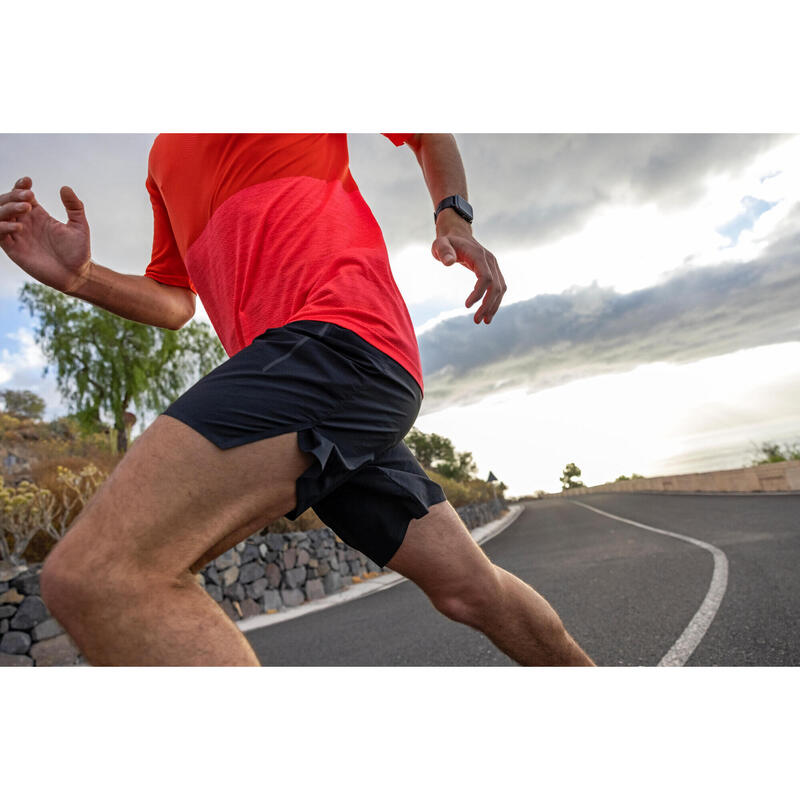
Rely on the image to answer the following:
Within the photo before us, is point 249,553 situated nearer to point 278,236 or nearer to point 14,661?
point 14,661

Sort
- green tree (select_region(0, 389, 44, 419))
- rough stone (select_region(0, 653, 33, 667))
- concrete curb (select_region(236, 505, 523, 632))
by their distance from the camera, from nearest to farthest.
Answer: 1. rough stone (select_region(0, 653, 33, 667))
2. concrete curb (select_region(236, 505, 523, 632))
3. green tree (select_region(0, 389, 44, 419))

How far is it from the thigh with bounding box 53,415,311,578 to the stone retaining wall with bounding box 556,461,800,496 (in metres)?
5.16

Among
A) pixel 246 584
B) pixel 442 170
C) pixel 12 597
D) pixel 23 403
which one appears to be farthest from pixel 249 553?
pixel 23 403

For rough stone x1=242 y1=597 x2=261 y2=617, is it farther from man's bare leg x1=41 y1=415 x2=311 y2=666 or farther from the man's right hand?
man's bare leg x1=41 y1=415 x2=311 y2=666

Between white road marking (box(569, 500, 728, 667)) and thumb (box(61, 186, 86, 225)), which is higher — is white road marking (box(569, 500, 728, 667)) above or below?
below

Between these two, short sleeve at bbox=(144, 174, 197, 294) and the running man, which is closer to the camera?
the running man

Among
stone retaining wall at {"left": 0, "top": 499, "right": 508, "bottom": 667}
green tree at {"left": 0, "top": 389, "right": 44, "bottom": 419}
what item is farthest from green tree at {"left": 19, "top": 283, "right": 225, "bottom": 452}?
stone retaining wall at {"left": 0, "top": 499, "right": 508, "bottom": 667}

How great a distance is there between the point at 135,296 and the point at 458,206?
662mm

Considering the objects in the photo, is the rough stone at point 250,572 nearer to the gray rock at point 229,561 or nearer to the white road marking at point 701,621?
the gray rock at point 229,561

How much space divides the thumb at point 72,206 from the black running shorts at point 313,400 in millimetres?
515

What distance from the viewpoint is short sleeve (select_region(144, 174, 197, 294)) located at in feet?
3.94

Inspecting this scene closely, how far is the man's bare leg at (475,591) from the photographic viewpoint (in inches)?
40.0

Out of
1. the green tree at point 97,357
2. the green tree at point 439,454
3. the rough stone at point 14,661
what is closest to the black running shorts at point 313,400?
the rough stone at point 14,661

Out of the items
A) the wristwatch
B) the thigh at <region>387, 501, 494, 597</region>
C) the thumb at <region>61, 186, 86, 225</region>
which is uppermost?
the thumb at <region>61, 186, 86, 225</region>
